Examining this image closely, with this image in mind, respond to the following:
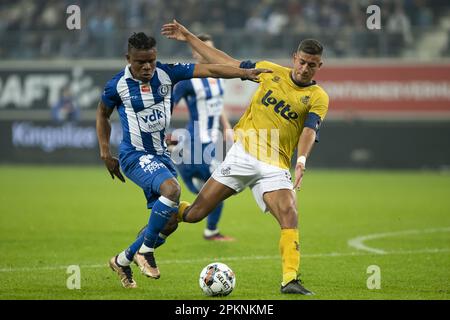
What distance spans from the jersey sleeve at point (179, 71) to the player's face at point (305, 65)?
1007 millimetres

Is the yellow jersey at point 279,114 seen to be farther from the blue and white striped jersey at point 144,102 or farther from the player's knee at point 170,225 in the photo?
the player's knee at point 170,225

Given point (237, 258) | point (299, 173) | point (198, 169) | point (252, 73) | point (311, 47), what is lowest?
point (237, 258)

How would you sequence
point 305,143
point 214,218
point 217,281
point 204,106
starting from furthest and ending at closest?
1. point 204,106
2. point 214,218
3. point 305,143
4. point 217,281

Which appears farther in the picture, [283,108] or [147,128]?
[147,128]

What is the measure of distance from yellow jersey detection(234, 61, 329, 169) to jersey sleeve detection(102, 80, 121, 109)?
1.28 m

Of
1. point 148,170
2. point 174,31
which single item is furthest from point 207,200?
point 174,31

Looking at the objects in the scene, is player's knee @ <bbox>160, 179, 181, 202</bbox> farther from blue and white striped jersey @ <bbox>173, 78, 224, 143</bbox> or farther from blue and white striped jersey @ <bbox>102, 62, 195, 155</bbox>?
blue and white striped jersey @ <bbox>173, 78, 224, 143</bbox>

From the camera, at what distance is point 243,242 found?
11.9 metres

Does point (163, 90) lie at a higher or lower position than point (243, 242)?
higher

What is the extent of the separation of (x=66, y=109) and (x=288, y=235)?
19.6 metres

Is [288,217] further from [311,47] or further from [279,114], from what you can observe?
[311,47]
